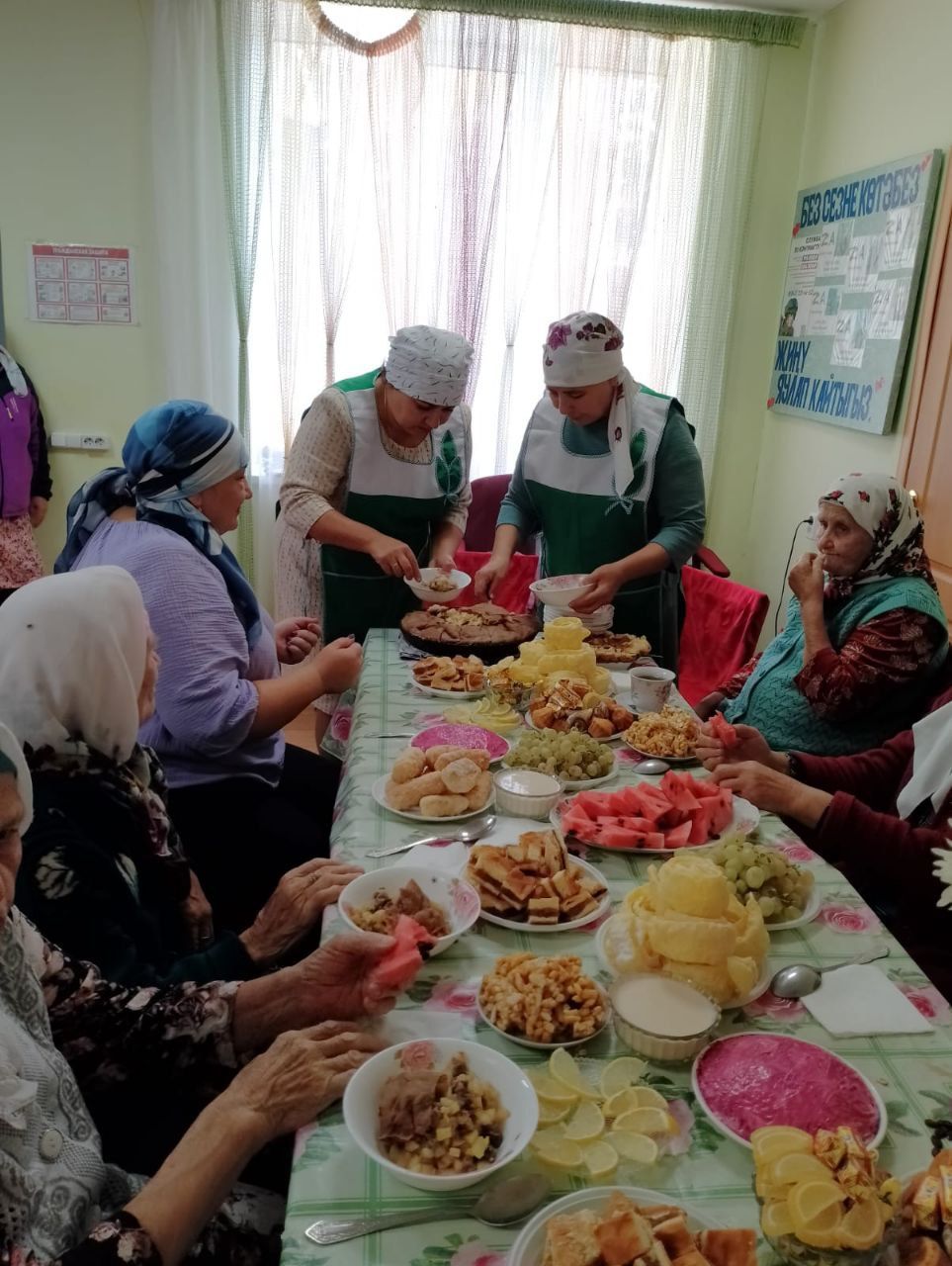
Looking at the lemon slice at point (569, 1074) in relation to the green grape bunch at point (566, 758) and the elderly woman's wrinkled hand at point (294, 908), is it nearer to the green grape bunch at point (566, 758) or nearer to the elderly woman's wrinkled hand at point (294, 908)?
the elderly woman's wrinkled hand at point (294, 908)

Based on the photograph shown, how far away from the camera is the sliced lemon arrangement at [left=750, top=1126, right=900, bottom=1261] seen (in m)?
0.73

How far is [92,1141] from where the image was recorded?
3.36ft

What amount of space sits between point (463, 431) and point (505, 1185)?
2.24m

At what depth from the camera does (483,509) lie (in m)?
3.80

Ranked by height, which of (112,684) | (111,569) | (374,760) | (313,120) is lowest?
(374,760)

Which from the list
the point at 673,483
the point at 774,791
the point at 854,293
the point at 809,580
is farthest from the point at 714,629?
the point at 774,791

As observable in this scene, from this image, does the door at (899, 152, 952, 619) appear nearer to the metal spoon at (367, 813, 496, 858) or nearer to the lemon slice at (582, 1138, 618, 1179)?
the metal spoon at (367, 813, 496, 858)

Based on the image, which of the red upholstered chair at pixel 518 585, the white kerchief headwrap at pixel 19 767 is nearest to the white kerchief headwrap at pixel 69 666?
the white kerchief headwrap at pixel 19 767

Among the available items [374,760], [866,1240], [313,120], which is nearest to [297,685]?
[374,760]

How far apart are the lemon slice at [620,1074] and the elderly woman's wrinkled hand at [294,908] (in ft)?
1.51

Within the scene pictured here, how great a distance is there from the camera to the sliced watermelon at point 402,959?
3.52 ft

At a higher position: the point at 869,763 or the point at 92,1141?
the point at 869,763

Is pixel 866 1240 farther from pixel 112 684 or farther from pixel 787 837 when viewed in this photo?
pixel 112 684

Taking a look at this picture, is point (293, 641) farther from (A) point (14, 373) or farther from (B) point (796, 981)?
(A) point (14, 373)
